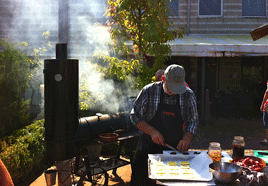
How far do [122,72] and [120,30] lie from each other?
3.53 ft

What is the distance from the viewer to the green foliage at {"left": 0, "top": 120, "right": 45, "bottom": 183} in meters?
4.63

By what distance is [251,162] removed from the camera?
271cm

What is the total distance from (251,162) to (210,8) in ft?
40.5

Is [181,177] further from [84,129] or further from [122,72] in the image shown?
[122,72]

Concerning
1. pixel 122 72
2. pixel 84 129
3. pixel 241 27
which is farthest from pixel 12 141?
pixel 241 27

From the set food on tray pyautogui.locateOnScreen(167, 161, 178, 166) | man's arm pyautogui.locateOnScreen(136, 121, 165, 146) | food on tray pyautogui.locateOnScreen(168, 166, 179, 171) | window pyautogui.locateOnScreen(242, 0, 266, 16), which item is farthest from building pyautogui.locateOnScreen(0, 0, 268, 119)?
food on tray pyautogui.locateOnScreen(168, 166, 179, 171)

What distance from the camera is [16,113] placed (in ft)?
19.4

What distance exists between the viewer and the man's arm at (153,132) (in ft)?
10.2

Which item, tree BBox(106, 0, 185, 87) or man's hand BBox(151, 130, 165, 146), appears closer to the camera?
man's hand BBox(151, 130, 165, 146)

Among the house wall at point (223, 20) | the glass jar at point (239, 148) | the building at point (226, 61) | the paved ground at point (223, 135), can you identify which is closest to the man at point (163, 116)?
the glass jar at point (239, 148)

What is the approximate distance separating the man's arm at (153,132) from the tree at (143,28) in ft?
10.8

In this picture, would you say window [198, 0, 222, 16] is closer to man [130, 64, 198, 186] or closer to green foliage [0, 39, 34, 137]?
green foliage [0, 39, 34, 137]

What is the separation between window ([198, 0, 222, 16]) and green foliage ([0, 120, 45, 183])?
1052 centimetres

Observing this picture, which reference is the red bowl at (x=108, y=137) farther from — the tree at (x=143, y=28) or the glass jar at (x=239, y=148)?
the glass jar at (x=239, y=148)
